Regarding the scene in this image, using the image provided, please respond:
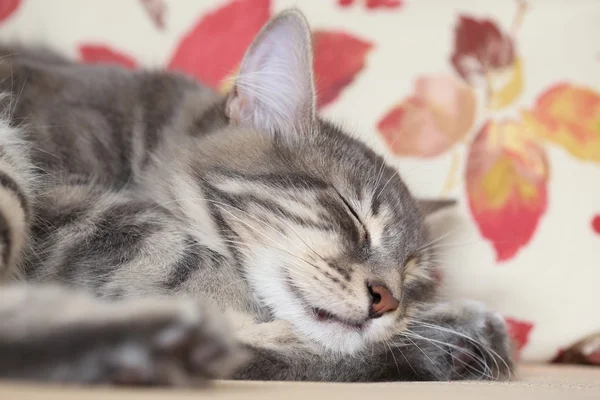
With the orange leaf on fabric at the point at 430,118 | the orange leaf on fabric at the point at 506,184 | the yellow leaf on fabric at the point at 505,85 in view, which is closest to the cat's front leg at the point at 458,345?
the orange leaf on fabric at the point at 506,184

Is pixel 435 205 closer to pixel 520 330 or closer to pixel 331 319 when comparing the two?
pixel 520 330

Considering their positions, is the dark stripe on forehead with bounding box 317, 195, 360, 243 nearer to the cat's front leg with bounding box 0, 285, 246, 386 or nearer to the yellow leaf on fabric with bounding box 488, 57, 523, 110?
the cat's front leg with bounding box 0, 285, 246, 386

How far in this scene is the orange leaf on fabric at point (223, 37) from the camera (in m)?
1.69

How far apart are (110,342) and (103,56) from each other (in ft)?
4.42

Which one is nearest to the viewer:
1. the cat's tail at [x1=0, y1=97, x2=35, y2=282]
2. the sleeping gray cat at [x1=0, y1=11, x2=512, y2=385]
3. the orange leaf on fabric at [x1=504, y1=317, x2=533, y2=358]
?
the cat's tail at [x1=0, y1=97, x2=35, y2=282]

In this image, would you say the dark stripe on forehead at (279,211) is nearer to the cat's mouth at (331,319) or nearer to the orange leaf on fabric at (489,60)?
the cat's mouth at (331,319)

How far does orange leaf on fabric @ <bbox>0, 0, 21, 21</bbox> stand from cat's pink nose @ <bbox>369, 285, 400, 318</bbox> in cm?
133

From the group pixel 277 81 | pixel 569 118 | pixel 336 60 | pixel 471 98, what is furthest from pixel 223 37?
pixel 569 118

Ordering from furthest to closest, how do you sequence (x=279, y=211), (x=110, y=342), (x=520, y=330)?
(x=520, y=330) → (x=279, y=211) → (x=110, y=342)

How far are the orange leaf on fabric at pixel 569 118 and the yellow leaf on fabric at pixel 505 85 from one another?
2.3 inches

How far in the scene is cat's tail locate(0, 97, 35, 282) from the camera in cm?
87

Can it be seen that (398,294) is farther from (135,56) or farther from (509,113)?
(135,56)

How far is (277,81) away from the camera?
122 centimetres

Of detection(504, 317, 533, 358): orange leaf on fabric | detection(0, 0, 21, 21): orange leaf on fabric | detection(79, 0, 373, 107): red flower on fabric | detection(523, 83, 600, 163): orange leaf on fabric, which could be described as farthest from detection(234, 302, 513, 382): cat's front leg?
detection(0, 0, 21, 21): orange leaf on fabric
